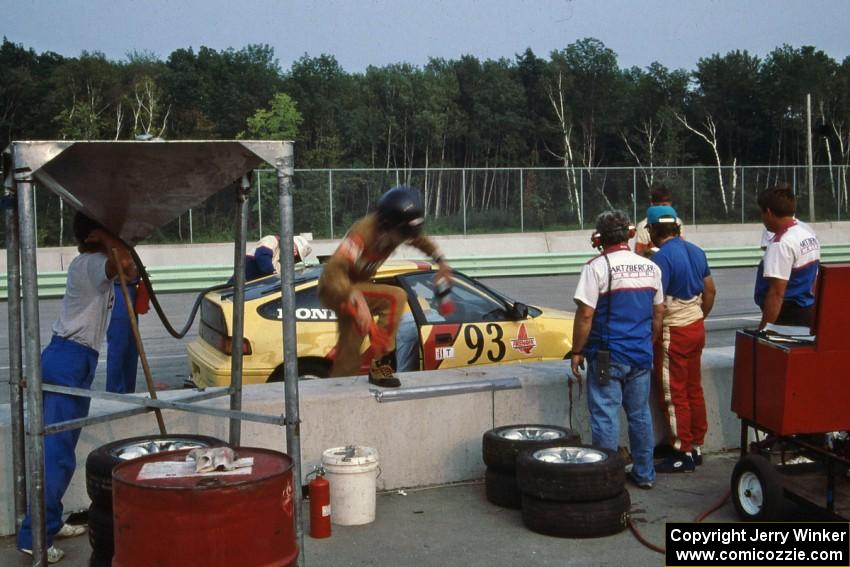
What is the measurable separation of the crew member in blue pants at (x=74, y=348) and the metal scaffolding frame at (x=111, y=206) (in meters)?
0.13

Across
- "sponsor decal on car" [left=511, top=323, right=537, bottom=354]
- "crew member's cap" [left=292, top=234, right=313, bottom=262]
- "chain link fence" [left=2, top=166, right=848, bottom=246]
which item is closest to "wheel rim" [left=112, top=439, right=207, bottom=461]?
"sponsor decal on car" [left=511, top=323, right=537, bottom=354]

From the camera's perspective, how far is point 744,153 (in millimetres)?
70500

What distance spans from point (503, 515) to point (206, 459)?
260 cm

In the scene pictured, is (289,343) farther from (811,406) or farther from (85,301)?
(811,406)

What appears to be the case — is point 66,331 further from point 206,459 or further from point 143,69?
point 143,69

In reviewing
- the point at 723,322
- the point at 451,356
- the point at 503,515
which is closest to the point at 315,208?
the point at 723,322

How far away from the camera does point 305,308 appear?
29.0 feet

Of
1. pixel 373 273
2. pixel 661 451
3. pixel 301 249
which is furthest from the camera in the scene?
pixel 301 249

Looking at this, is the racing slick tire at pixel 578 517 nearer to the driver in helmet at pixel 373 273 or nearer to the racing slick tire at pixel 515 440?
the racing slick tire at pixel 515 440

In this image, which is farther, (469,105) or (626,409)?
(469,105)

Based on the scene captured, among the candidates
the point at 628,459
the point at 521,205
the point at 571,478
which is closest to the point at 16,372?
the point at 571,478

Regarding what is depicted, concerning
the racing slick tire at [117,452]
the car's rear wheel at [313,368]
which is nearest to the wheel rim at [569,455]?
the racing slick tire at [117,452]

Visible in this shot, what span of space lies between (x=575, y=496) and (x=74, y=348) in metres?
3.02

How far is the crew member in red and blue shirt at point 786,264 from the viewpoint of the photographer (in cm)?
700
